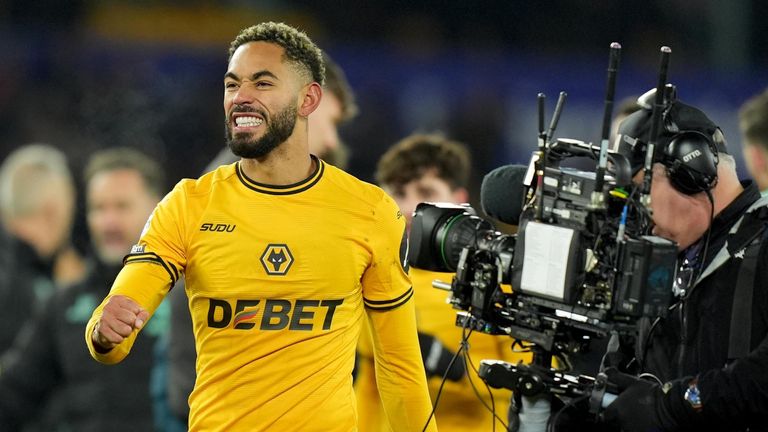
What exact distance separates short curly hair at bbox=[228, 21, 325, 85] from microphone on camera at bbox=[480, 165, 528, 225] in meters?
0.59

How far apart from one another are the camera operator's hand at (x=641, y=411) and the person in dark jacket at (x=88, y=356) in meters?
3.03

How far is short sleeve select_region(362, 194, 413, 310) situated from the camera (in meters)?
3.44

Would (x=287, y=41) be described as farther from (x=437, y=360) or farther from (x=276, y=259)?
(x=437, y=360)

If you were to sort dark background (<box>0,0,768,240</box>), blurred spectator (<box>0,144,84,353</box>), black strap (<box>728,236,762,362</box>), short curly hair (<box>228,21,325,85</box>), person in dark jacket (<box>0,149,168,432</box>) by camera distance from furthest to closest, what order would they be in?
dark background (<box>0,0,768,240</box>)
blurred spectator (<box>0,144,84,353</box>)
person in dark jacket (<box>0,149,168,432</box>)
short curly hair (<box>228,21,325,85</box>)
black strap (<box>728,236,762,362</box>)

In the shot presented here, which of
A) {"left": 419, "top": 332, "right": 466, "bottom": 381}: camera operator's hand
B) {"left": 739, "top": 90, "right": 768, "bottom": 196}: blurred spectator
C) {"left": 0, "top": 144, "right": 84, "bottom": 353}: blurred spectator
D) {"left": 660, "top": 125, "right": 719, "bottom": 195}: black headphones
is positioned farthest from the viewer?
{"left": 0, "top": 144, "right": 84, "bottom": 353}: blurred spectator

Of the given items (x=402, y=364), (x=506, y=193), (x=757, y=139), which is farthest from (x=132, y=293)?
(x=757, y=139)

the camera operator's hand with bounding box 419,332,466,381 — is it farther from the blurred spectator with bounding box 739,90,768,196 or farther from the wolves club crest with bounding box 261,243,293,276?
the blurred spectator with bounding box 739,90,768,196

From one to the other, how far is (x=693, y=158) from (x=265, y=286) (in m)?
1.15

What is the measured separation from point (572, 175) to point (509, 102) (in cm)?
689

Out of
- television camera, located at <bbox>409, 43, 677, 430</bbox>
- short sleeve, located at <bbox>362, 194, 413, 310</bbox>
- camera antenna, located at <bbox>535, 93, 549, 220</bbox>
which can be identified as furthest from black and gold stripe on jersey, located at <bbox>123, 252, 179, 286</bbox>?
camera antenna, located at <bbox>535, 93, 549, 220</bbox>

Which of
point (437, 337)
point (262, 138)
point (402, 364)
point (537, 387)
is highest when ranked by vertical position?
point (262, 138)

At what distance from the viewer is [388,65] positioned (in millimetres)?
9875

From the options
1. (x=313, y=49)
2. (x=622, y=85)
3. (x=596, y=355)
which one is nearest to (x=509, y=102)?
(x=622, y=85)

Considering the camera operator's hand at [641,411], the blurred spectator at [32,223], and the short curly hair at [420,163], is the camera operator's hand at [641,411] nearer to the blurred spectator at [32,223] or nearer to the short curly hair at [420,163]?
the short curly hair at [420,163]
